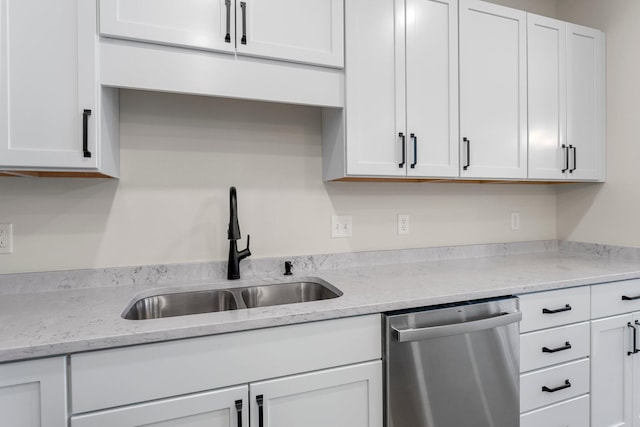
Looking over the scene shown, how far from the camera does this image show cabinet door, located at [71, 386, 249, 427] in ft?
3.17

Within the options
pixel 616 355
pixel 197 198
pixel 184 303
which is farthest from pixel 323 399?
pixel 616 355

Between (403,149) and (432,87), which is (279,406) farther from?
(432,87)

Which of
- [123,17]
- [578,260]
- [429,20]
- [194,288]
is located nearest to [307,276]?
[194,288]

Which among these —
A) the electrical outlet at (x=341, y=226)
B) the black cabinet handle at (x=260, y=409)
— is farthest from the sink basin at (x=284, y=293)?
the black cabinet handle at (x=260, y=409)

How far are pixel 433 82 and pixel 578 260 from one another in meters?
1.41

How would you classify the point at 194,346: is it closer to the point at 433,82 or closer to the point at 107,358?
the point at 107,358

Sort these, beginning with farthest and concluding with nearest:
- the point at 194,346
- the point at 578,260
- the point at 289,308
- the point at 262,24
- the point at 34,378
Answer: the point at 578,260 < the point at 262,24 < the point at 289,308 < the point at 194,346 < the point at 34,378

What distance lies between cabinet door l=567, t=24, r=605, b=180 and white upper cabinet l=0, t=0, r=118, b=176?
8.14 feet

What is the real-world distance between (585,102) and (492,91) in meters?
0.77

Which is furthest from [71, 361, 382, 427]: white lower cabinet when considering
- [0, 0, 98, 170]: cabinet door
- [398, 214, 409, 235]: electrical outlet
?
[398, 214, 409, 235]: electrical outlet

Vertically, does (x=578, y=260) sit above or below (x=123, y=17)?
below

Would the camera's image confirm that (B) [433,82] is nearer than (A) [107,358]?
No

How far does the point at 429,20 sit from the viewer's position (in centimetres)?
172

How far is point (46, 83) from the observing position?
1.18m
